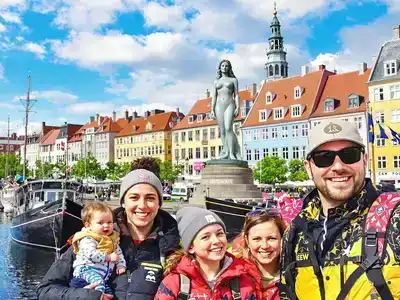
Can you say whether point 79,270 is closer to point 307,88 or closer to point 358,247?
point 358,247

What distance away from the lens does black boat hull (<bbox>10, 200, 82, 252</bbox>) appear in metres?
15.5

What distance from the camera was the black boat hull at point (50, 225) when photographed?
15.5 metres

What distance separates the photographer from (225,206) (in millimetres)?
16734

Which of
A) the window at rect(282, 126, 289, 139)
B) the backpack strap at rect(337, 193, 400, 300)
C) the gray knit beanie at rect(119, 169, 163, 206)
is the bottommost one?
the backpack strap at rect(337, 193, 400, 300)

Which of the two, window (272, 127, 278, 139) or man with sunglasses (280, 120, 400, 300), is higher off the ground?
window (272, 127, 278, 139)

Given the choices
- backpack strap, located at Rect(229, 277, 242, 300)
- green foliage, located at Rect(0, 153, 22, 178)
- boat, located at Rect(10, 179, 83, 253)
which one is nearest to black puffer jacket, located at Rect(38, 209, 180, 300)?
backpack strap, located at Rect(229, 277, 242, 300)

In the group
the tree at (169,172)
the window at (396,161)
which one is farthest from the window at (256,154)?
the window at (396,161)

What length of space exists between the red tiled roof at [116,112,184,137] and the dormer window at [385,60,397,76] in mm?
37855

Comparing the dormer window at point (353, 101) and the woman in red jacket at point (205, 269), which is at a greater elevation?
the dormer window at point (353, 101)

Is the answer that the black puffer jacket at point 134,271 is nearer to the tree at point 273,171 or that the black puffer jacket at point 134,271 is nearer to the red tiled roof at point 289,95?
the tree at point 273,171

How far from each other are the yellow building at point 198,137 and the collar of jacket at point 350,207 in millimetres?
60577

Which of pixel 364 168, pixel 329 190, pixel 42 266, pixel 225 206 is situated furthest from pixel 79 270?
pixel 225 206

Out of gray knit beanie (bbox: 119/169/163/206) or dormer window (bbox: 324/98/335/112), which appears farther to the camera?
dormer window (bbox: 324/98/335/112)

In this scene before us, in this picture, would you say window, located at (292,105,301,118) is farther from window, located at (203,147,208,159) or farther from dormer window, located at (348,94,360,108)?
window, located at (203,147,208,159)
